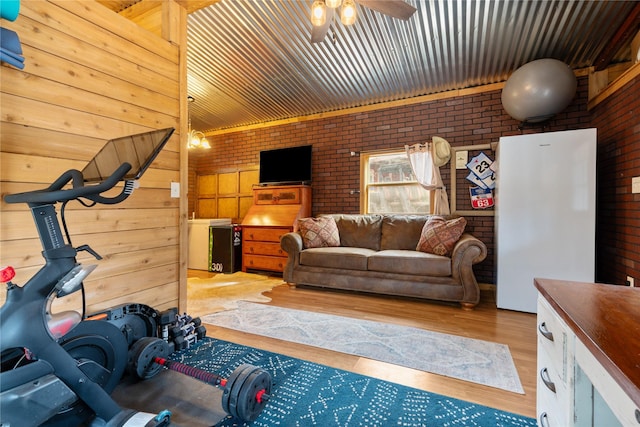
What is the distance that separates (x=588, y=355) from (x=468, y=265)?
94.6 inches

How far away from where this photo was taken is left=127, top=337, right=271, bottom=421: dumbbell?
125 centimetres

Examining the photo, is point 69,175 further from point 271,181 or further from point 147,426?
point 271,181

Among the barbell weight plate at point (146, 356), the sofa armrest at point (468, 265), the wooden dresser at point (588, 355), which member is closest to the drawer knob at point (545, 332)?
the wooden dresser at point (588, 355)

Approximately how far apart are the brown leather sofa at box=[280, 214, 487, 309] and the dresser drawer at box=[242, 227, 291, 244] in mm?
627

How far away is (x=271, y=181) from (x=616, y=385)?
4.74 m

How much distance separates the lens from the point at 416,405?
56.1 inches

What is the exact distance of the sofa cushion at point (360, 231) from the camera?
12.8 ft

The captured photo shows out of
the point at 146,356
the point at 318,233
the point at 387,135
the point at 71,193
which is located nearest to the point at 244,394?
the point at 146,356

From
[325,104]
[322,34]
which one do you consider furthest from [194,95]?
[322,34]

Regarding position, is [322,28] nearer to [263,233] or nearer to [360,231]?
[360,231]

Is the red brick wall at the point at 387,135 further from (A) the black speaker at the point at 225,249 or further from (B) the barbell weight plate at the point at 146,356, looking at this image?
(B) the barbell weight plate at the point at 146,356

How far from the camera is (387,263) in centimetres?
319

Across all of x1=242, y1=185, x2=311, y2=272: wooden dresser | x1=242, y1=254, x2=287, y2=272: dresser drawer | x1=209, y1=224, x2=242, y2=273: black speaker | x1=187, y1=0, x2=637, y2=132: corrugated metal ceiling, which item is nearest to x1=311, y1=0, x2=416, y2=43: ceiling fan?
x1=187, y1=0, x2=637, y2=132: corrugated metal ceiling

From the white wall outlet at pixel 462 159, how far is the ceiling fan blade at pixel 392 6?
7.26 feet
